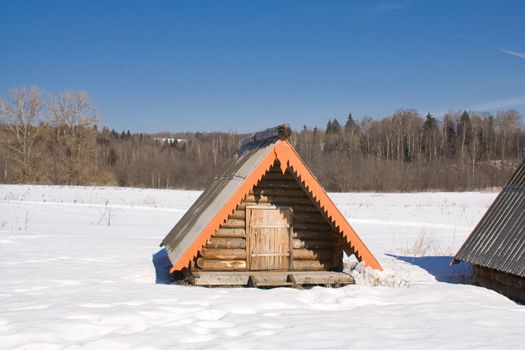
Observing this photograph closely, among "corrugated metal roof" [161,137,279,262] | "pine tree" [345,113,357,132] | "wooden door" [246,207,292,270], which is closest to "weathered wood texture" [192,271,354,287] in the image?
"wooden door" [246,207,292,270]

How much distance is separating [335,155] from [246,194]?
61.8 m

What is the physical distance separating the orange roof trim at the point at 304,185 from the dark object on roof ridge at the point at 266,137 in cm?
17

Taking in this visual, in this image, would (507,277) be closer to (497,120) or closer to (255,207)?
(255,207)

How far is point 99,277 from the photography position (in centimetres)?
1003

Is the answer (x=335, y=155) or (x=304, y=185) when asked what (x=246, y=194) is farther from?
(x=335, y=155)

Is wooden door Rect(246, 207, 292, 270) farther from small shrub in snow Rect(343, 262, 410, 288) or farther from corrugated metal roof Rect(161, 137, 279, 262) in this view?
small shrub in snow Rect(343, 262, 410, 288)

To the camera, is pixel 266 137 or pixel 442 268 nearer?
Answer: pixel 266 137

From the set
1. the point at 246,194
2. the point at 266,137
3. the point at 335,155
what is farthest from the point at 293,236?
the point at 335,155

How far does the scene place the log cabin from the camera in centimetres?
973

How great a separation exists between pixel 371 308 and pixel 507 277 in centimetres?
377

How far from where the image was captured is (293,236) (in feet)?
33.0

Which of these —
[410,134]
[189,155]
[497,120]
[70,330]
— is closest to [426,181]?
[410,134]

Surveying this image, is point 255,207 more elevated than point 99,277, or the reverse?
point 255,207

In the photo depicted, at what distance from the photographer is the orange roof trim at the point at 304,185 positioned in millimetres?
8812
